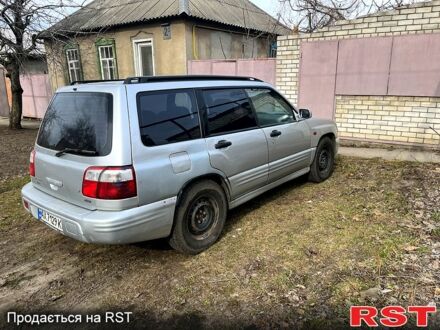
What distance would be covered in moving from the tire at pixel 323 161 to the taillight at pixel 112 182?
3221mm

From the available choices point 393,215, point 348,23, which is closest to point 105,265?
point 393,215

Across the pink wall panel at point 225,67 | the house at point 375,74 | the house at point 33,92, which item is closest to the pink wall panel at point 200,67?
the pink wall panel at point 225,67

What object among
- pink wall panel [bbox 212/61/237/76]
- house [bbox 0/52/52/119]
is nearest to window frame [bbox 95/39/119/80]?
house [bbox 0/52/52/119]

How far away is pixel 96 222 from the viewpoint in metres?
2.73

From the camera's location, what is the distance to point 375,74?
7.39 metres

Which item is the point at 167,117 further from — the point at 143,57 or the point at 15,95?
the point at 15,95

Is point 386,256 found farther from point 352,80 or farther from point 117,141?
point 352,80

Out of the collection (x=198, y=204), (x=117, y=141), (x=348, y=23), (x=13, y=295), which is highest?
(x=348, y=23)

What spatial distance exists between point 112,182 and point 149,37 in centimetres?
1002

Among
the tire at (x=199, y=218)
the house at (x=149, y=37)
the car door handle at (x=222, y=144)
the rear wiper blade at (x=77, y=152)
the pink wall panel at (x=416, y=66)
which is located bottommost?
the tire at (x=199, y=218)

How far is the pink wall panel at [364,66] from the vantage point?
724 cm

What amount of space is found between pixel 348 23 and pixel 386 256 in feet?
19.8

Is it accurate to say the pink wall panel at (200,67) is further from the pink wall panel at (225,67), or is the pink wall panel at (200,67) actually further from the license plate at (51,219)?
the license plate at (51,219)

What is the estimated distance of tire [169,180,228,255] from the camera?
3221 millimetres
